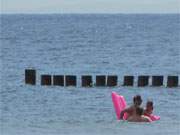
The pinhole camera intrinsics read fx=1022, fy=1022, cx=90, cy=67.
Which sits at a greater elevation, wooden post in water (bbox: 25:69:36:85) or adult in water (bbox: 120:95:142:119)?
adult in water (bbox: 120:95:142:119)

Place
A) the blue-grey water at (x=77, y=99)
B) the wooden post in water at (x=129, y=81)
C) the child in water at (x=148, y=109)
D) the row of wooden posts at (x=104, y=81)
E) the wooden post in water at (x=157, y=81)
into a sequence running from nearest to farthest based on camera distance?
the blue-grey water at (x=77, y=99)
the child in water at (x=148, y=109)
the row of wooden posts at (x=104, y=81)
the wooden post in water at (x=157, y=81)
the wooden post in water at (x=129, y=81)

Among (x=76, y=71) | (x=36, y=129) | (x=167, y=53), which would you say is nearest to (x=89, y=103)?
(x=36, y=129)

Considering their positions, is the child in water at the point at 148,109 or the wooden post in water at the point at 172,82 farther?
the wooden post in water at the point at 172,82

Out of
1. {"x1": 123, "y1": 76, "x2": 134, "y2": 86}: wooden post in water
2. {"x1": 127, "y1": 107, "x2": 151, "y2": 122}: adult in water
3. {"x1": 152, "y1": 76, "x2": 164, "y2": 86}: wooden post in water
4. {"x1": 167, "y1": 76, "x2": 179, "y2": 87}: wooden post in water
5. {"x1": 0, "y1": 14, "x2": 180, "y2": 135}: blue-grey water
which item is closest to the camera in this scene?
{"x1": 0, "y1": 14, "x2": 180, "y2": 135}: blue-grey water

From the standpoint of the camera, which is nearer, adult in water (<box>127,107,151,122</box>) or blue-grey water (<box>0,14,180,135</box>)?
blue-grey water (<box>0,14,180,135</box>)

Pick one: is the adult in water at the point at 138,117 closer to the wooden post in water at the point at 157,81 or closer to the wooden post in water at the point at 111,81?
the wooden post in water at the point at 111,81

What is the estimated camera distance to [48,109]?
40094mm

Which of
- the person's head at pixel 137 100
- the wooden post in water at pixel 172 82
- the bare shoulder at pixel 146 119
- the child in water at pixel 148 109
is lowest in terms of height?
the wooden post in water at pixel 172 82

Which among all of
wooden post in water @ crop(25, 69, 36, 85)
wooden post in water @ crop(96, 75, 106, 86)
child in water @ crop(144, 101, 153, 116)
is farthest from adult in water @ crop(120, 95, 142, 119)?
wooden post in water @ crop(25, 69, 36, 85)

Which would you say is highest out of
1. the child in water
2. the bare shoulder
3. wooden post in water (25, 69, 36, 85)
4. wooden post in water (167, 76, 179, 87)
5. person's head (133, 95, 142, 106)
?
person's head (133, 95, 142, 106)

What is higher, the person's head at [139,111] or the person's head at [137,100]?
the person's head at [137,100]

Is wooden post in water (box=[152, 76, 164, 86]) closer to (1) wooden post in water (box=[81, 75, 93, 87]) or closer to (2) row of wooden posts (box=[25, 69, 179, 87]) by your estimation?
(2) row of wooden posts (box=[25, 69, 179, 87])

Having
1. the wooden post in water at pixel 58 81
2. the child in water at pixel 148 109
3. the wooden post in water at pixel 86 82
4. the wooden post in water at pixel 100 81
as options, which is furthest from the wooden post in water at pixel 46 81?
the child in water at pixel 148 109

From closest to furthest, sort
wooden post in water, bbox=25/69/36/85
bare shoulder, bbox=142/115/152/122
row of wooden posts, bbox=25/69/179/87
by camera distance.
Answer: bare shoulder, bbox=142/115/152/122, row of wooden posts, bbox=25/69/179/87, wooden post in water, bbox=25/69/36/85
